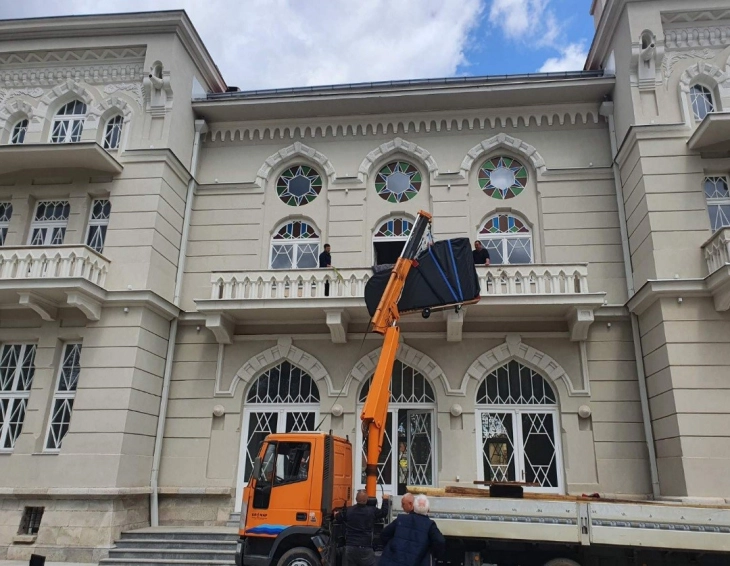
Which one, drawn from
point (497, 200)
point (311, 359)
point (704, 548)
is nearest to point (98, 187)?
point (311, 359)

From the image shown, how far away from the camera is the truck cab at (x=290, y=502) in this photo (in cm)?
953

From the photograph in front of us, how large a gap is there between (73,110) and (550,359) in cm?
1531

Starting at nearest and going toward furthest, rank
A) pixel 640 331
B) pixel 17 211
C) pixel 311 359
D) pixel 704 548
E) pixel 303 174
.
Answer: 1. pixel 704 548
2. pixel 640 331
3. pixel 311 359
4. pixel 17 211
5. pixel 303 174

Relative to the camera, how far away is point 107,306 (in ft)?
47.7

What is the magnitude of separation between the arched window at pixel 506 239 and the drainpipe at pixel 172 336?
846 centimetres

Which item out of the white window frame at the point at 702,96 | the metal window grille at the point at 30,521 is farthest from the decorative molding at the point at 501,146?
the metal window grille at the point at 30,521

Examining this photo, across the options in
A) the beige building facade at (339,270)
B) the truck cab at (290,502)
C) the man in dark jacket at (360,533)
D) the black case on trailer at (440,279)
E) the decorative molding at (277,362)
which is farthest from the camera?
the decorative molding at (277,362)

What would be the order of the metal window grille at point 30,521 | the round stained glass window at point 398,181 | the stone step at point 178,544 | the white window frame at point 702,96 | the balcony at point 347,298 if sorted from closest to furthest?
the stone step at point 178,544 < the metal window grille at point 30,521 < the balcony at point 347,298 < the white window frame at point 702,96 < the round stained glass window at point 398,181

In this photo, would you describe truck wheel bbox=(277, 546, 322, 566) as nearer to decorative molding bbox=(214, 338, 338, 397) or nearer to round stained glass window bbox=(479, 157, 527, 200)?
decorative molding bbox=(214, 338, 338, 397)

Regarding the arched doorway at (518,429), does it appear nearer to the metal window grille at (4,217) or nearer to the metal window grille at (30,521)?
the metal window grille at (30,521)

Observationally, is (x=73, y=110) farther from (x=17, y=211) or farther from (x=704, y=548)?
(x=704, y=548)

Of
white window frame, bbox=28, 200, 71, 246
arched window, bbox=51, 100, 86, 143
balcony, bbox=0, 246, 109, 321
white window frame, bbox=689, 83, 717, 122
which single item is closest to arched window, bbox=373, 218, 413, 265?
balcony, bbox=0, 246, 109, 321

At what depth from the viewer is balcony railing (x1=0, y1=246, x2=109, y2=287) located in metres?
14.0

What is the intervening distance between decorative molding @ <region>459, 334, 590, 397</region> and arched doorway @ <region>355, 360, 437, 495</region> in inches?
44.2
